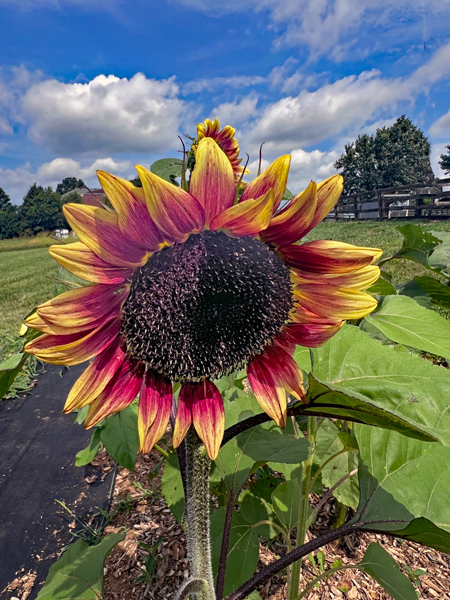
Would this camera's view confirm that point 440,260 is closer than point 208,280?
Answer: No

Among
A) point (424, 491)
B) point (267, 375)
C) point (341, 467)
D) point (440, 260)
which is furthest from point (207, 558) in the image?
point (440, 260)

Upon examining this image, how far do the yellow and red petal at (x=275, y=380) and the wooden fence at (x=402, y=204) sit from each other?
53.5 feet

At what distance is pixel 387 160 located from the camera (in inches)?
1849

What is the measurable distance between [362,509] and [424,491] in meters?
0.16

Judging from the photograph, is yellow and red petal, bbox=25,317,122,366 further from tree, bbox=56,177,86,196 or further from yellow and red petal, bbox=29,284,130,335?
tree, bbox=56,177,86,196

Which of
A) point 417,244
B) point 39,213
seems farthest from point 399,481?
point 39,213

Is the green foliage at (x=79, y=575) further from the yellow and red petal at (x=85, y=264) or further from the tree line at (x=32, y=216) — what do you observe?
the tree line at (x=32, y=216)

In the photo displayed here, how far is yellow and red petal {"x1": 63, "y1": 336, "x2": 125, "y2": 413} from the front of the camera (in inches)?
28.3

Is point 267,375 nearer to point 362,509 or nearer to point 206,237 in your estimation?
point 206,237

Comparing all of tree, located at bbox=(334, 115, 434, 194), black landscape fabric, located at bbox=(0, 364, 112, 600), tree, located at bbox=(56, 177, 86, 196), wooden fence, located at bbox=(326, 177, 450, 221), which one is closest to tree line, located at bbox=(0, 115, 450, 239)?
tree, located at bbox=(334, 115, 434, 194)

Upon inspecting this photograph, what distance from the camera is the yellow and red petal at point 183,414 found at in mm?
727

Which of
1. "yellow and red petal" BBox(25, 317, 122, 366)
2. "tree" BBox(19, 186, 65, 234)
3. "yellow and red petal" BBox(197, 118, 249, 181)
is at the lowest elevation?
"yellow and red petal" BBox(25, 317, 122, 366)

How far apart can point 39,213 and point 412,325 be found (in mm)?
49162

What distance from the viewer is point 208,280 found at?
0.69 m
